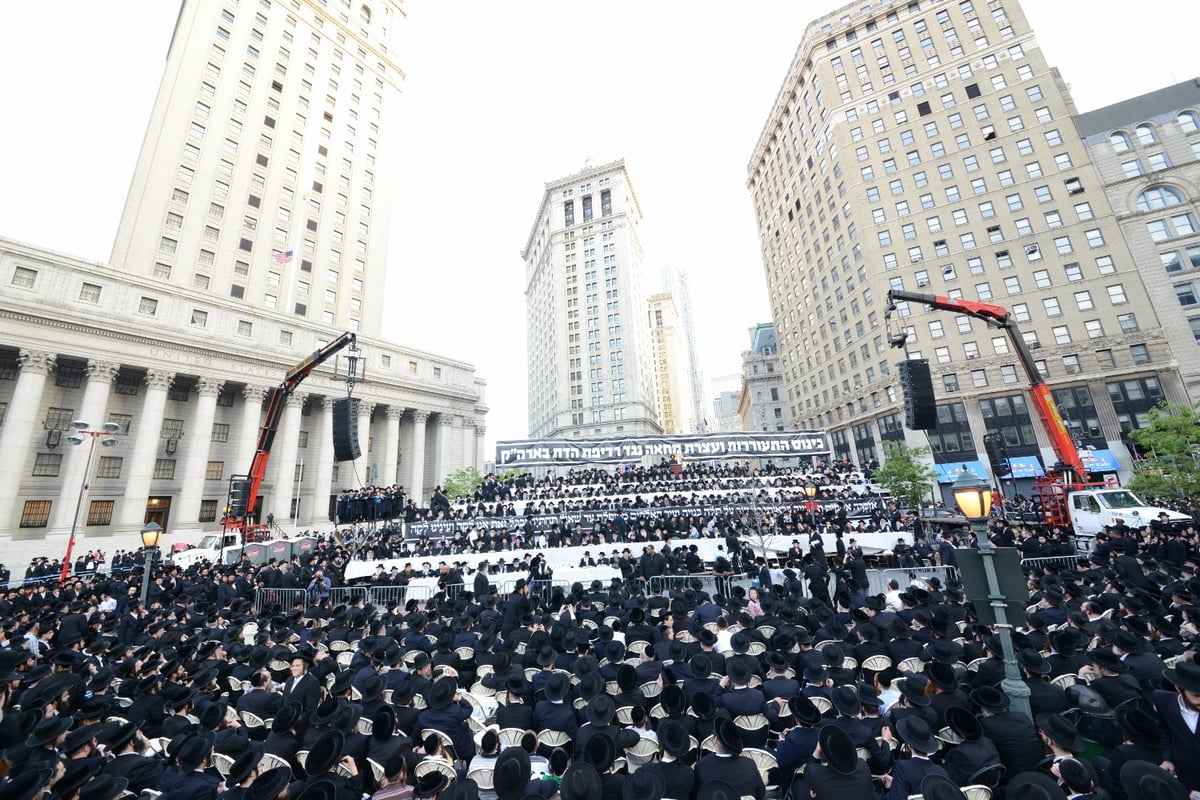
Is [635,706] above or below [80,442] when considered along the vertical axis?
below

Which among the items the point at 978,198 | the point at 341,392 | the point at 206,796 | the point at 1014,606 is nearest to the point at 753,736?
the point at 1014,606

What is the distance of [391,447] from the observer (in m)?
50.2

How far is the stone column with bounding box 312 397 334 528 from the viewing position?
144ft

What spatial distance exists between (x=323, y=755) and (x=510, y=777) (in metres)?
1.86

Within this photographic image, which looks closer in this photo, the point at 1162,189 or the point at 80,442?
the point at 80,442

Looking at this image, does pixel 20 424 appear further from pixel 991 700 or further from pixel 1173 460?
pixel 1173 460

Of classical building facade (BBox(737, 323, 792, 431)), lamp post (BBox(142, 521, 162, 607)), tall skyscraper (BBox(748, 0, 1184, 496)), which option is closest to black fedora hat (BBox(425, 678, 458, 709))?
lamp post (BBox(142, 521, 162, 607))

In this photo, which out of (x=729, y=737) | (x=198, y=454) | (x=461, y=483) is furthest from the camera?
(x=461, y=483)

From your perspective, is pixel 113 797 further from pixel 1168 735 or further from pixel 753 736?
pixel 1168 735

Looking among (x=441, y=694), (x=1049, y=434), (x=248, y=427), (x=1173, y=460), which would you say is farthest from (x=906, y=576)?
(x=248, y=427)

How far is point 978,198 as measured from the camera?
4716 cm

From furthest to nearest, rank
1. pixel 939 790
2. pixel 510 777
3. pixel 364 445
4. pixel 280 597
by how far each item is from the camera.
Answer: pixel 364 445 → pixel 280 597 → pixel 510 777 → pixel 939 790

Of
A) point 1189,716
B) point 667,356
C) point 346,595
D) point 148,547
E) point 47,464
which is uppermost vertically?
point 667,356

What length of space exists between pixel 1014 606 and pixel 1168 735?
1567mm
